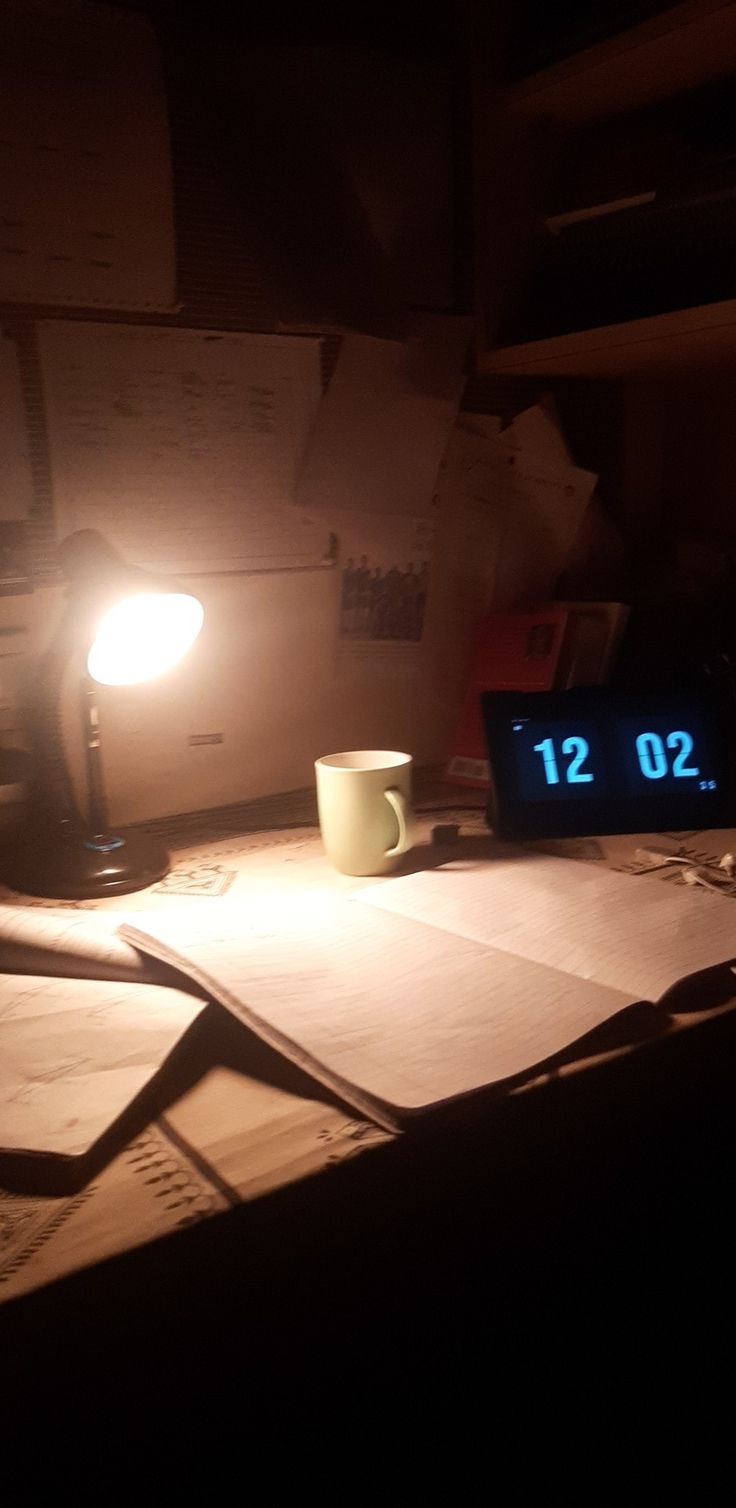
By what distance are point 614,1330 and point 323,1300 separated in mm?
380

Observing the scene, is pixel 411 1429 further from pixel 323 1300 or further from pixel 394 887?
pixel 394 887

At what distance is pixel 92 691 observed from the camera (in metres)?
0.95

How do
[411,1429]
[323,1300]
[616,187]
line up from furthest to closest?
[616,187], [411,1429], [323,1300]

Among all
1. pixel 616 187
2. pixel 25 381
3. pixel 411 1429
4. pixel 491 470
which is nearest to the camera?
pixel 411 1429

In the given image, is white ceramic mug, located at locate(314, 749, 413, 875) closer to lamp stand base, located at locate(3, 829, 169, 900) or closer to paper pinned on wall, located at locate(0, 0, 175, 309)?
lamp stand base, located at locate(3, 829, 169, 900)

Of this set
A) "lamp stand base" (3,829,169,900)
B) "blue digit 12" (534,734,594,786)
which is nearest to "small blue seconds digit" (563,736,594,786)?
"blue digit 12" (534,734,594,786)

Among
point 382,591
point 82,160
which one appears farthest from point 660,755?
point 82,160

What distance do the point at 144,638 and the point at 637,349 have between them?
551mm

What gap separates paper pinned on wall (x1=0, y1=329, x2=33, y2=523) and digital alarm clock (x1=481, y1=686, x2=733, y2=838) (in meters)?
0.45

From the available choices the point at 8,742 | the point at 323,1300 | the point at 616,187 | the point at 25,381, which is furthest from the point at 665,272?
the point at 323,1300

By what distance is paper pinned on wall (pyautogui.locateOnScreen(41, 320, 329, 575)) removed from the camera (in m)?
1.00

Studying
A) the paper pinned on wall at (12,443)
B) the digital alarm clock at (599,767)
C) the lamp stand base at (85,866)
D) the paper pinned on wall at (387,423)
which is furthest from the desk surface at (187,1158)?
the paper pinned on wall at (387,423)

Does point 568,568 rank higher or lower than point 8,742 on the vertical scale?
higher

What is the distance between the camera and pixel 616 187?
111cm
